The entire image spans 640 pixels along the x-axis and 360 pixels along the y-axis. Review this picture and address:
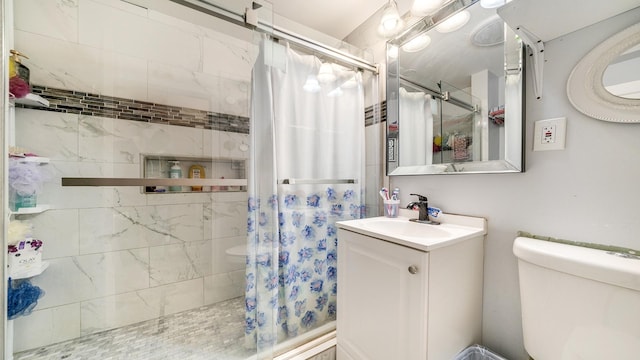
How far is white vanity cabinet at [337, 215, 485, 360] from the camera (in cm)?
77

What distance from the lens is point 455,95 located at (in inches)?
43.9

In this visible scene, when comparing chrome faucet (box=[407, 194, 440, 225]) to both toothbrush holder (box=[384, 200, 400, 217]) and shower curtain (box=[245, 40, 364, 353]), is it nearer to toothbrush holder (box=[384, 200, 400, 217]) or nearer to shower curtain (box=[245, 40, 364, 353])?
toothbrush holder (box=[384, 200, 400, 217])

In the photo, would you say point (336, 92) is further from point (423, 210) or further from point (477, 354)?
point (477, 354)

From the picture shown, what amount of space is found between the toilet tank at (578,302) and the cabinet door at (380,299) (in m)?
0.36

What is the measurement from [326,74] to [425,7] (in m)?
0.62

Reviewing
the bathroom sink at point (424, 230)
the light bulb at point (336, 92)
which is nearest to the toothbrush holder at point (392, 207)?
the bathroom sink at point (424, 230)

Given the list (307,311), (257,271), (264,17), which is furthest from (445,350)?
(264,17)

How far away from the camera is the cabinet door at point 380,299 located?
2.52ft

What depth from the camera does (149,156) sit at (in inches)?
57.2

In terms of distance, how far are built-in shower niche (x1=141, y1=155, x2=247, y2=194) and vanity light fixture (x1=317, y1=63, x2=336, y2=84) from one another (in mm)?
703

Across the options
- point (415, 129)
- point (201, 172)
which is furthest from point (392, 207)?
point (201, 172)

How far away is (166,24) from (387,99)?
159 centimetres

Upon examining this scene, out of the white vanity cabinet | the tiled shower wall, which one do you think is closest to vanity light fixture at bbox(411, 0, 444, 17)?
the tiled shower wall

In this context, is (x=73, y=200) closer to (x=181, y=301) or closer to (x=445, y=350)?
(x=181, y=301)
